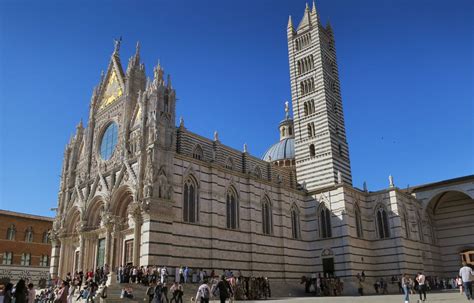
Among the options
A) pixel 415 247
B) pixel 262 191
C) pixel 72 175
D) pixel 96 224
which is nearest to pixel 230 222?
pixel 262 191

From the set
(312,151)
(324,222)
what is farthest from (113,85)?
(324,222)

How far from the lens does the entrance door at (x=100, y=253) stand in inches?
1044

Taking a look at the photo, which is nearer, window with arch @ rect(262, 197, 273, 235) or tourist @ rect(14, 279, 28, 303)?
tourist @ rect(14, 279, 28, 303)

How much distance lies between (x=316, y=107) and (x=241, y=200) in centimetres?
1248

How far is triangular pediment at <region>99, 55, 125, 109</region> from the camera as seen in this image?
30097mm

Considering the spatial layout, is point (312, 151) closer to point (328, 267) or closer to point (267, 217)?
point (267, 217)

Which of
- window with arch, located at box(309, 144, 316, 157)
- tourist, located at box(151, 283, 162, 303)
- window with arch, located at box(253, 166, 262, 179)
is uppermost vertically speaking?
window with arch, located at box(309, 144, 316, 157)

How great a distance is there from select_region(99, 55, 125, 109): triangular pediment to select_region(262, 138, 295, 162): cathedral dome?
64.4ft

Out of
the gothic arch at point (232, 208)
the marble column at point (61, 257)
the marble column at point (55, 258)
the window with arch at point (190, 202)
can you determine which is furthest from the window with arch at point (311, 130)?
the marble column at point (55, 258)

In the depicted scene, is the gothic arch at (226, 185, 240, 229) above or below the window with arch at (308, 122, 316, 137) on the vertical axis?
below

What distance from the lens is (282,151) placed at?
46938 millimetres

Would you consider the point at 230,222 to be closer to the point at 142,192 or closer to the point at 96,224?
the point at 142,192

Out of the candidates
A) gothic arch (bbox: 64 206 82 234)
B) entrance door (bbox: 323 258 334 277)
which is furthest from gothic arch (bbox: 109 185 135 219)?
entrance door (bbox: 323 258 334 277)

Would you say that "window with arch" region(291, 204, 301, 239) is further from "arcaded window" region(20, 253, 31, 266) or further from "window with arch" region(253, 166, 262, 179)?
"arcaded window" region(20, 253, 31, 266)
